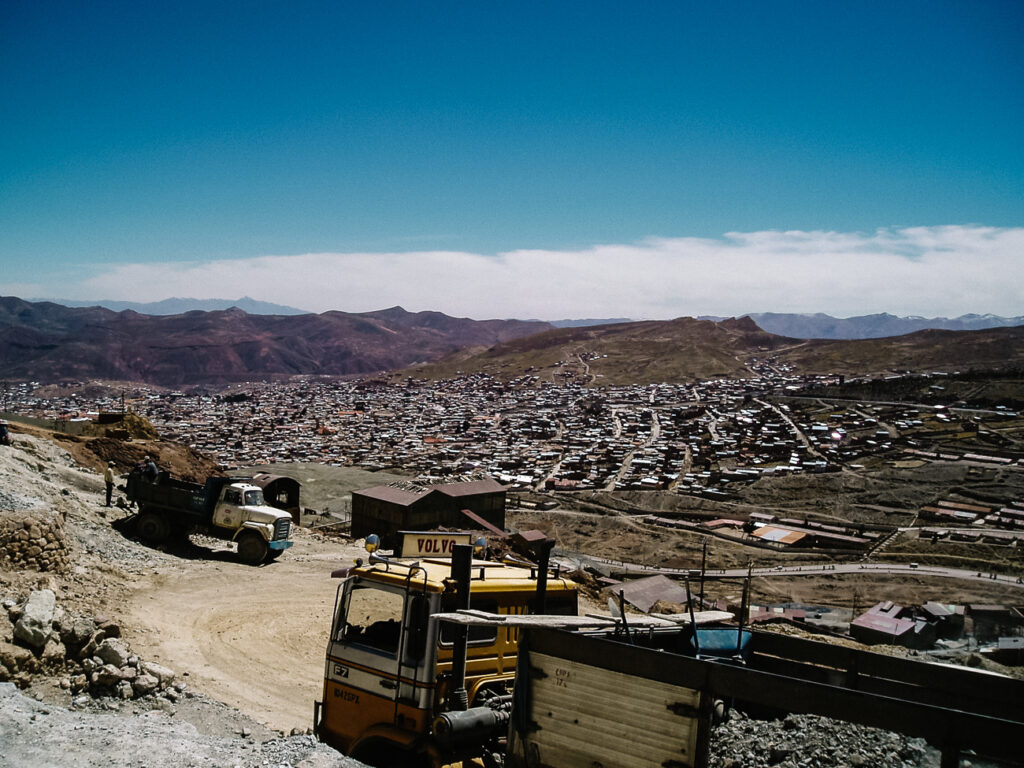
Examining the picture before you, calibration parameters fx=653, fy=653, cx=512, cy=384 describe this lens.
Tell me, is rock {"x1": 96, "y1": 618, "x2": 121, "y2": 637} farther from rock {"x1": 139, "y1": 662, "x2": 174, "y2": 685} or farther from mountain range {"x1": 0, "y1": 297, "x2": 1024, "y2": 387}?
mountain range {"x1": 0, "y1": 297, "x2": 1024, "y2": 387}

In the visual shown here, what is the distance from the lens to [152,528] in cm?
1691

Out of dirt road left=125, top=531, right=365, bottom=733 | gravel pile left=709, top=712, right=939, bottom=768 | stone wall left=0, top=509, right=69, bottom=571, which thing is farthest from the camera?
stone wall left=0, top=509, right=69, bottom=571

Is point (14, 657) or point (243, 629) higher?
point (14, 657)

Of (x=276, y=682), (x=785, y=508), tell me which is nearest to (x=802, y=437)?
(x=785, y=508)

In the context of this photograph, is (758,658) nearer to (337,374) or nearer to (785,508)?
(785,508)

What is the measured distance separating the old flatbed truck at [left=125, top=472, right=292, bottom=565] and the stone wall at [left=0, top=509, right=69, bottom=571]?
496cm

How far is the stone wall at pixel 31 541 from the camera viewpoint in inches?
414

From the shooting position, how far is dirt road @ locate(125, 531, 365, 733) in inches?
372

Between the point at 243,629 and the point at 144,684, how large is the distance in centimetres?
411

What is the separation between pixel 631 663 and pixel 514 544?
18.4 metres

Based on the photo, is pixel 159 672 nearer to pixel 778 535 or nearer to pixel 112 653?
pixel 112 653

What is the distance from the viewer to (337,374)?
189875 mm

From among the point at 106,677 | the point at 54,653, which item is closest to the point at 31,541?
the point at 54,653

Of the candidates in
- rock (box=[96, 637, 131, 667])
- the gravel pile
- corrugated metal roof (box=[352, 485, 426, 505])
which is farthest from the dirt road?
corrugated metal roof (box=[352, 485, 426, 505])
